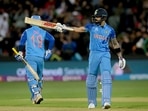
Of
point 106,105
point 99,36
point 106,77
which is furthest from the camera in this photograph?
point 99,36

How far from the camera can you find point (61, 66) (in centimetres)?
2294

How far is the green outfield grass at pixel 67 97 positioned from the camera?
12.5 metres

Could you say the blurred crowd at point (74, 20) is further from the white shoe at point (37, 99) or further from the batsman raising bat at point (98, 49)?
the batsman raising bat at point (98, 49)

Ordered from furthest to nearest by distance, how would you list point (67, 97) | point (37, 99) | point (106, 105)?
1. point (67, 97)
2. point (37, 99)
3. point (106, 105)

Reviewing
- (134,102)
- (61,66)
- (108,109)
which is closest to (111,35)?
(108,109)

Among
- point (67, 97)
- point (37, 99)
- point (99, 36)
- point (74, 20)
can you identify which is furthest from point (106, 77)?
point (74, 20)

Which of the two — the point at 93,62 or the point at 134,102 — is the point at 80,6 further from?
the point at 93,62

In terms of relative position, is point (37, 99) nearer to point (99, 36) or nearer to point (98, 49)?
point (98, 49)

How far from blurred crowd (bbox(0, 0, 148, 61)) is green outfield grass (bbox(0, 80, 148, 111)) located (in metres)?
1.73

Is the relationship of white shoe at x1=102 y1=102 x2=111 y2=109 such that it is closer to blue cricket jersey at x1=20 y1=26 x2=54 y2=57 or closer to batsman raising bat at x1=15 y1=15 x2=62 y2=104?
batsman raising bat at x1=15 y1=15 x2=62 y2=104

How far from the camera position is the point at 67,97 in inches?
627

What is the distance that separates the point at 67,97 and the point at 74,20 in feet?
26.2

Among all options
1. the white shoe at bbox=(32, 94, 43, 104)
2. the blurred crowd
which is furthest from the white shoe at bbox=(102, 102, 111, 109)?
the blurred crowd

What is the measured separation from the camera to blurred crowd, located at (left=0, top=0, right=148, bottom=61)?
2319 cm
